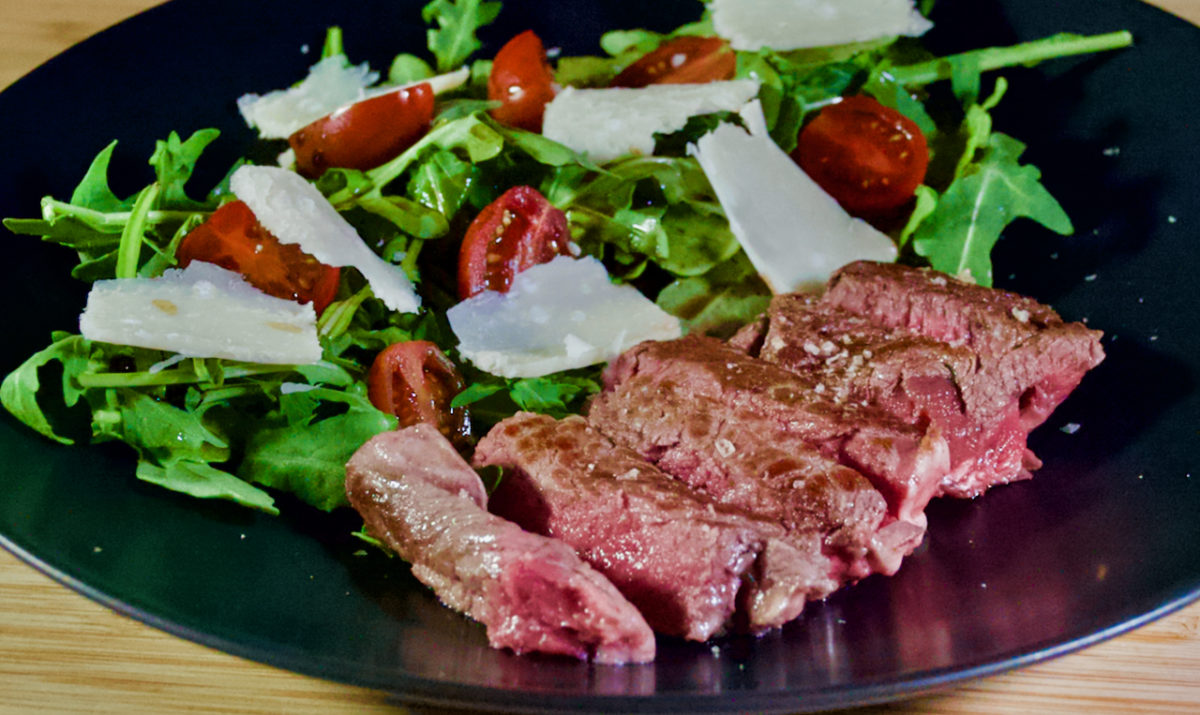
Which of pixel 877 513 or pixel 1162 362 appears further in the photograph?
pixel 1162 362

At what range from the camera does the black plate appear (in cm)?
185

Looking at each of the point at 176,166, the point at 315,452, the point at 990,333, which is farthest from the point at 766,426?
the point at 176,166

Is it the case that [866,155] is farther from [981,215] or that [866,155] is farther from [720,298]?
[720,298]

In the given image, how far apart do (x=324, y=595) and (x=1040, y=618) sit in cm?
130

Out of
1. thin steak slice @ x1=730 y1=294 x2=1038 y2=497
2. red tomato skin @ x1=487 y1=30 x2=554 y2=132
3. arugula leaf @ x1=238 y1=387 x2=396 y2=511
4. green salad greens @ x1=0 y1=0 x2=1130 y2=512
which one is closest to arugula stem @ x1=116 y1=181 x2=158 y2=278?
green salad greens @ x1=0 y1=0 x2=1130 y2=512

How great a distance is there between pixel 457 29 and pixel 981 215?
183 cm

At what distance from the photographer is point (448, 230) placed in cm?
307

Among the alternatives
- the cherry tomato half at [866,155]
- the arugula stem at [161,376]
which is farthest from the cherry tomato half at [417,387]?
the cherry tomato half at [866,155]

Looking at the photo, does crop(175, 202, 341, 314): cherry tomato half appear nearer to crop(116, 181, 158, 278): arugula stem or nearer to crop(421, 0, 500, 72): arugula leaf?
crop(116, 181, 158, 278): arugula stem

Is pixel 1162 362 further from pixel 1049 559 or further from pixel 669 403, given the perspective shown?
pixel 669 403

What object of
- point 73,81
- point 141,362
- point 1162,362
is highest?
point 73,81

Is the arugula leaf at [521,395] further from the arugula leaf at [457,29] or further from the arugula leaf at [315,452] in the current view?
the arugula leaf at [457,29]

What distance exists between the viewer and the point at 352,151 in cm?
321

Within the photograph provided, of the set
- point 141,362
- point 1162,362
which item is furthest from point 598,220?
point 1162,362
